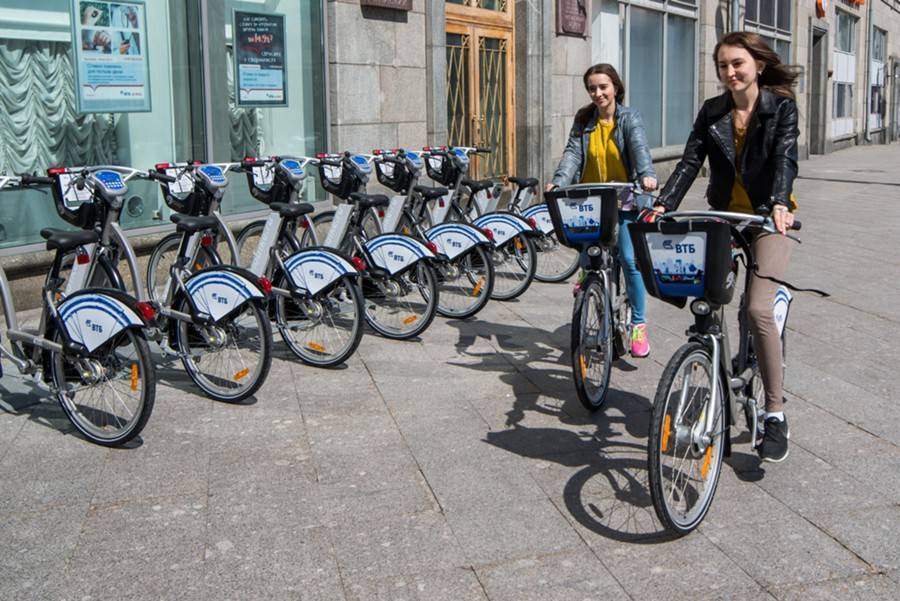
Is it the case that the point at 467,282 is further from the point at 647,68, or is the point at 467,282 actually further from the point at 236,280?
the point at 647,68

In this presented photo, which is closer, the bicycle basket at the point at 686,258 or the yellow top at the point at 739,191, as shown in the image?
the bicycle basket at the point at 686,258

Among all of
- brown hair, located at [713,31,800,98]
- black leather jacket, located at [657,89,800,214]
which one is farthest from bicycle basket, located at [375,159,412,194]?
brown hair, located at [713,31,800,98]

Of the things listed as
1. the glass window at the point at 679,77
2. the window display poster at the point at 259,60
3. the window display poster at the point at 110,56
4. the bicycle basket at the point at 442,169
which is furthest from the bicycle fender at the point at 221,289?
the glass window at the point at 679,77

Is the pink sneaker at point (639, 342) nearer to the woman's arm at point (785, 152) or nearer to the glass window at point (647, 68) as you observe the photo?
the woman's arm at point (785, 152)

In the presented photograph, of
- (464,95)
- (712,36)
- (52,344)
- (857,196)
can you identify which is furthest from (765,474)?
(712,36)

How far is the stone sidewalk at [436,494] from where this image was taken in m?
3.55

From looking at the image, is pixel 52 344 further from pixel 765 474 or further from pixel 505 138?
pixel 505 138

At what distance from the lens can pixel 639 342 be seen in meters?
6.28

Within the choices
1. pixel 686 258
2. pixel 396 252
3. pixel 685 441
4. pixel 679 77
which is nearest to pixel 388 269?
pixel 396 252

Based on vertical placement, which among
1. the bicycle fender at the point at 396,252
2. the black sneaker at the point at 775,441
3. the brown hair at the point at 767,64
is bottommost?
the black sneaker at the point at 775,441

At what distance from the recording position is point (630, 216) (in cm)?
613

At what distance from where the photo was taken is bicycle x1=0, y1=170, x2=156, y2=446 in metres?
4.64

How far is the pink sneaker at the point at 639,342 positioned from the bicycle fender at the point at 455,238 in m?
1.38

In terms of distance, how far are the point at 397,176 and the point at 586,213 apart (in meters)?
2.89
